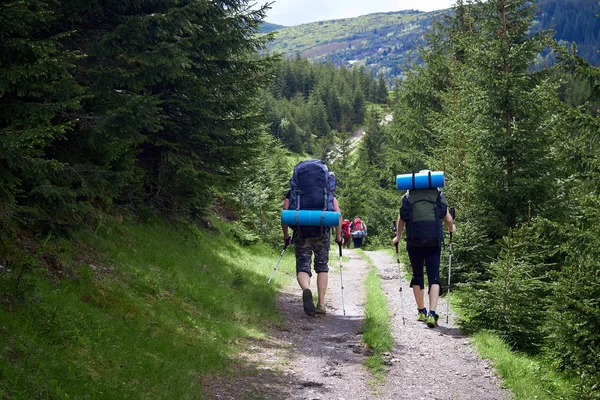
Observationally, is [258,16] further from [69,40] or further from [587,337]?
[587,337]

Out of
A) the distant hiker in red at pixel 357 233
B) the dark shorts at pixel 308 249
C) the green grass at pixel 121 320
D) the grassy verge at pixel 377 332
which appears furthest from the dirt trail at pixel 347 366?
the distant hiker in red at pixel 357 233

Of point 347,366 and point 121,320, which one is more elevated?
point 121,320

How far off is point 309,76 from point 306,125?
39.2m

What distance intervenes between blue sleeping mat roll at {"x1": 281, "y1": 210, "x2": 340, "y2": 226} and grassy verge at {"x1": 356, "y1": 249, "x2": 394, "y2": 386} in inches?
71.1

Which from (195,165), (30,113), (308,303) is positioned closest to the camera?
(30,113)

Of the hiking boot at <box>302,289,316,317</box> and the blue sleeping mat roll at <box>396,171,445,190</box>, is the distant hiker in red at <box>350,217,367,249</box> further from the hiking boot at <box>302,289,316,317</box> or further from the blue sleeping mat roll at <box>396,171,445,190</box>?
the blue sleeping mat roll at <box>396,171,445,190</box>

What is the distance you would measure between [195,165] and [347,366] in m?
6.66

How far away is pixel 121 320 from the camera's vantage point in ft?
21.5

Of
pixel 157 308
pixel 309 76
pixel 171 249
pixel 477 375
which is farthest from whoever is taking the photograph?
pixel 309 76

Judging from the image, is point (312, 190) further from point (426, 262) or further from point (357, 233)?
point (357, 233)

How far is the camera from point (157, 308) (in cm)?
757

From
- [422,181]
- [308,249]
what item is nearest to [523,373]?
A: [422,181]

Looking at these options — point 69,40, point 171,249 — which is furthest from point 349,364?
point 69,40

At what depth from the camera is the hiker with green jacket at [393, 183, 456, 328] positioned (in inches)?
356
